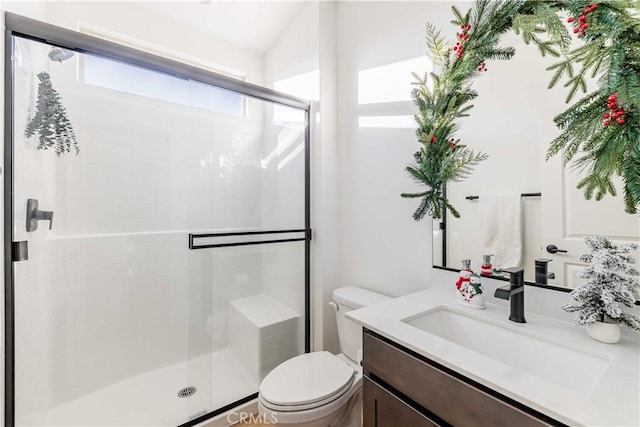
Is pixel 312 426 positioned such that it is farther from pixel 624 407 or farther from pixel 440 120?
pixel 440 120

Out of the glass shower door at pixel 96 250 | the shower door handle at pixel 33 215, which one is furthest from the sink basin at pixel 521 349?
the shower door handle at pixel 33 215

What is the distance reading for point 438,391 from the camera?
0.78 m

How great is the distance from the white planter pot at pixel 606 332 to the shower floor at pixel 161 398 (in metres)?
1.74

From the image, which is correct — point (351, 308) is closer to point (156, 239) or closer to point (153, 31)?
point (156, 239)

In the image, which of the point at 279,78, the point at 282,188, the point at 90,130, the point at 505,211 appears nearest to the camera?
the point at 505,211

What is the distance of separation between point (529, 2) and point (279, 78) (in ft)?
5.98

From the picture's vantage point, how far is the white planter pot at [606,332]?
0.82 metres

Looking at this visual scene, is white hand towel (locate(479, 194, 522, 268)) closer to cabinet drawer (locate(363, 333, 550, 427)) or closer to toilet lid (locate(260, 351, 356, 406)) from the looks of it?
cabinet drawer (locate(363, 333, 550, 427))

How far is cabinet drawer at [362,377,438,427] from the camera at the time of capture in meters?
0.83

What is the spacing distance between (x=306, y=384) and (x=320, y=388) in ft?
0.23

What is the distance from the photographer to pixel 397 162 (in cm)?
160

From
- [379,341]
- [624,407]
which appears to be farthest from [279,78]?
[624,407]

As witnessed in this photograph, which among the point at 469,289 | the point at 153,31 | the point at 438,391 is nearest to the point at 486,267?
the point at 469,289

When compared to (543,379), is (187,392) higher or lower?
lower
